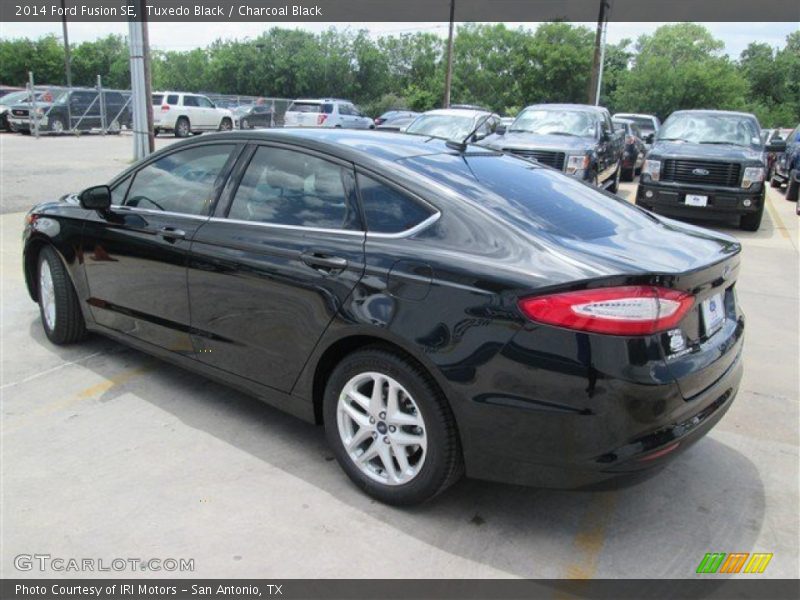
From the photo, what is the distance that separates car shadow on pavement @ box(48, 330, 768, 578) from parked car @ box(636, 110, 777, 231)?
7.71 m

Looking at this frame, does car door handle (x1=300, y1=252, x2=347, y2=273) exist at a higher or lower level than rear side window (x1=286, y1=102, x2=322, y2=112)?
lower

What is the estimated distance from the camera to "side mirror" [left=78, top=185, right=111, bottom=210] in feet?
13.6

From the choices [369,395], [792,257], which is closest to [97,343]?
[369,395]

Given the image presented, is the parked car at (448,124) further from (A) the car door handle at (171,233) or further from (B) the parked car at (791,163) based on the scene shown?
(A) the car door handle at (171,233)

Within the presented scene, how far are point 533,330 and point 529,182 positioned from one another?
1.16 m

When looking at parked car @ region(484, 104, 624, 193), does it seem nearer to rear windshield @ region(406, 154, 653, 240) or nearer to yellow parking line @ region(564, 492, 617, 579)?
rear windshield @ region(406, 154, 653, 240)

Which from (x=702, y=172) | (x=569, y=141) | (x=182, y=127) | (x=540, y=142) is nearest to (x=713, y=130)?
(x=702, y=172)

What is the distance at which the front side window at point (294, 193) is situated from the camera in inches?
127

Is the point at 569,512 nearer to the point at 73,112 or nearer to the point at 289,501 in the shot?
the point at 289,501

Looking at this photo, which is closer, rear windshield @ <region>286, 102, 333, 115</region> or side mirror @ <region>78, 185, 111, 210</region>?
side mirror @ <region>78, 185, 111, 210</region>

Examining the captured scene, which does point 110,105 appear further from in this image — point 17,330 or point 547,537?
point 547,537

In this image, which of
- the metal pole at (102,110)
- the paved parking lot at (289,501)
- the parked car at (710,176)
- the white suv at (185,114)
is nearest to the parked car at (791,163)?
the parked car at (710,176)

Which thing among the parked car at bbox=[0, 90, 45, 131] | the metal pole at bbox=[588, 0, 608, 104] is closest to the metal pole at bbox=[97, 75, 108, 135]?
the parked car at bbox=[0, 90, 45, 131]

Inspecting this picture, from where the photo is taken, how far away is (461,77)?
6531 cm
